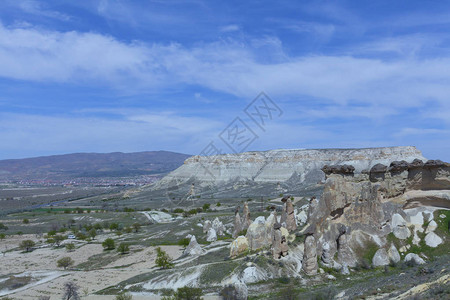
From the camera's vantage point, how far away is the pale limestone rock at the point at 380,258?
27303 mm

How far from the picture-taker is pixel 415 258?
26.8m

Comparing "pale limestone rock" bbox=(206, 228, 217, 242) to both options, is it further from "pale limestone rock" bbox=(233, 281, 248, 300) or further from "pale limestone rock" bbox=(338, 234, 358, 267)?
"pale limestone rock" bbox=(233, 281, 248, 300)

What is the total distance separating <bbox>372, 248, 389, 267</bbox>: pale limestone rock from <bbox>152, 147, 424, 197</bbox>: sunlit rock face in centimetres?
7666

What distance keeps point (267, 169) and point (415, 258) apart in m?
108

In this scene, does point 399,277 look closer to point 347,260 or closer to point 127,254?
point 347,260

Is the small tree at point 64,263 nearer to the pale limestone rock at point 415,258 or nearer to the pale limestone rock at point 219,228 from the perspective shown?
the pale limestone rock at point 219,228

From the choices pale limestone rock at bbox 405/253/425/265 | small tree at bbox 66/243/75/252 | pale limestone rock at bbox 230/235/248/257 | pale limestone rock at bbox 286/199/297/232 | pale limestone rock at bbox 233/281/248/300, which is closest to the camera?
pale limestone rock at bbox 233/281/248/300

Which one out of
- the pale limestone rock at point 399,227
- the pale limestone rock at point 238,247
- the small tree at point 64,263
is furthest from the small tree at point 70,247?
the pale limestone rock at point 399,227

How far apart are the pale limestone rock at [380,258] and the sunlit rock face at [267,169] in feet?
251

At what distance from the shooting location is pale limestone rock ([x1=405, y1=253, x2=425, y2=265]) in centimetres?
2662

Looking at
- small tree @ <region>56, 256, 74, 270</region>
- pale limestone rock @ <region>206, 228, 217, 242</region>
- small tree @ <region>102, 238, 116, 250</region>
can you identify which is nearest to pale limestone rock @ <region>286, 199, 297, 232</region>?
pale limestone rock @ <region>206, 228, 217, 242</region>

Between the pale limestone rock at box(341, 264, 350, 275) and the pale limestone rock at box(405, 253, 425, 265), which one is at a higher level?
the pale limestone rock at box(405, 253, 425, 265)

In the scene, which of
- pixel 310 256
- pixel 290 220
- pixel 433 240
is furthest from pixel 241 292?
pixel 290 220

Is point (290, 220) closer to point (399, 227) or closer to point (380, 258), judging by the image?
point (399, 227)
